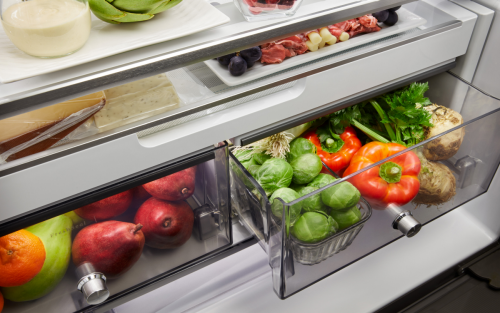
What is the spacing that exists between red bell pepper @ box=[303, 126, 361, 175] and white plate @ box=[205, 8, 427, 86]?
1.01 ft

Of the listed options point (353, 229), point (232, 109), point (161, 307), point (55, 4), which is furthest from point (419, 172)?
point (55, 4)

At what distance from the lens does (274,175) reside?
0.94 meters

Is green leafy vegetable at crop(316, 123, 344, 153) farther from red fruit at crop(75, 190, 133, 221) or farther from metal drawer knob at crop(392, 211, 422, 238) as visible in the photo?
red fruit at crop(75, 190, 133, 221)

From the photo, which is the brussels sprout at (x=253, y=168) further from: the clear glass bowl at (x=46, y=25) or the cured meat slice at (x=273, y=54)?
the clear glass bowl at (x=46, y=25)

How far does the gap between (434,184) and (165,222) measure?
63 centimetres

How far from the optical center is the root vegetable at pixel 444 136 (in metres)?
0.93

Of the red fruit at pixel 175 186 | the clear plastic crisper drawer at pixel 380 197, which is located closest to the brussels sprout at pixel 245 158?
the clear plastic crisper drawer at pixel 380 197

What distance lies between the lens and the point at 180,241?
894 millimetres

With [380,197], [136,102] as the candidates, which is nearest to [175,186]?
[136,102]

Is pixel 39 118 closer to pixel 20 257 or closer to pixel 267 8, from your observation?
pixel 20 257

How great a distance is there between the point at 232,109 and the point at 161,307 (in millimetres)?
531

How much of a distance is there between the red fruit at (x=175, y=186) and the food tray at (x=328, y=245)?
23 cm

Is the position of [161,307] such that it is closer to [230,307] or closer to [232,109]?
[230,307]

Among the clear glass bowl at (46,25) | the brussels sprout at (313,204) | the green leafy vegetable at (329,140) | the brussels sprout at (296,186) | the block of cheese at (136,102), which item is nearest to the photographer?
the clear glass bowl at (46,25)
